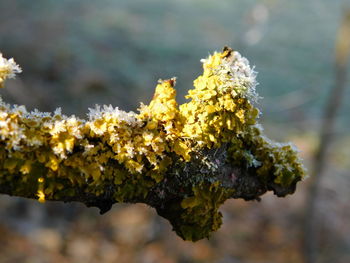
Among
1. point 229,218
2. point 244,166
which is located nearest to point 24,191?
point 244,166

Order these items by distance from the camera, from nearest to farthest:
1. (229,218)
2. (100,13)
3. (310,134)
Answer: (229,218), (310,134), (100,13)

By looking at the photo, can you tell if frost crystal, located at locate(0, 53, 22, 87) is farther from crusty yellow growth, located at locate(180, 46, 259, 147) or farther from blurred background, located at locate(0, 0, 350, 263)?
blurred background, located at locate(0, 0, 350, 263)

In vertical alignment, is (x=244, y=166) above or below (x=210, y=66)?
below

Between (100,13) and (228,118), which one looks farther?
(100,13)

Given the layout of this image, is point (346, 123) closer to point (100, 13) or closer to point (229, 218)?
Result: point (229, 218)

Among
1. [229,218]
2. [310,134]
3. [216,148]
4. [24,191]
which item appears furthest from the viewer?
[310,134]

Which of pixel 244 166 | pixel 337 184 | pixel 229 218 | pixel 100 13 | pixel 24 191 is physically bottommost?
pixel 24 191

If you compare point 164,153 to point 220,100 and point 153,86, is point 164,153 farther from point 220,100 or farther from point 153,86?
point 153,86
